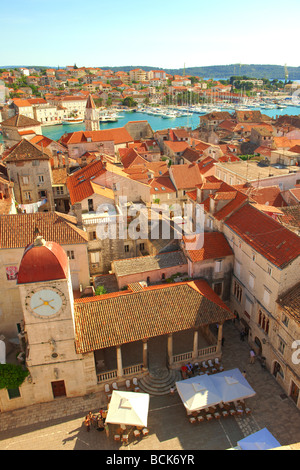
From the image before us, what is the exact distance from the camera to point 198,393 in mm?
25234

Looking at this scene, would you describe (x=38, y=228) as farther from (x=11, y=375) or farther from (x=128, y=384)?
(x=128, y=384)

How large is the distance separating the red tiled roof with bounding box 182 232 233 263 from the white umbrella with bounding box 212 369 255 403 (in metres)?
10.7

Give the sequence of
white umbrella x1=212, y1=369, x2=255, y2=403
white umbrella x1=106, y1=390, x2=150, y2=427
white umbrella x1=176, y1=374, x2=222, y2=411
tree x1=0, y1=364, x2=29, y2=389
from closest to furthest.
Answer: white umbrella x1=106, y1=390, x2=150, y2=427 < white umbrella x1=176, y1=374, x2=222, y2=411 < white umbrella x1=212, y1=369, x2=255, y2=403 < tree x1=0, y1=364, x2=29, y2=389

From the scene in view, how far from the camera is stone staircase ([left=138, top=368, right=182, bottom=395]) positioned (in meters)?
27.8

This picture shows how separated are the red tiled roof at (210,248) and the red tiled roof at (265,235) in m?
1.72

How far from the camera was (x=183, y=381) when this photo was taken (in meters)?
26.2

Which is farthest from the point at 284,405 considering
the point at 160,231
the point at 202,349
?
the point at 160,231

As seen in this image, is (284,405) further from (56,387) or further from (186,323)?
(56,387)

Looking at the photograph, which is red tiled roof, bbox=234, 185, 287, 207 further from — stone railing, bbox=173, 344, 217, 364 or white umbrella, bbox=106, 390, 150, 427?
white umbrella, bbox=106, 390, 150, 427

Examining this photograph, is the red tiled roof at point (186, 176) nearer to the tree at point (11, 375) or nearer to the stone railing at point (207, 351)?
→ the stone railing at point (207, 351)

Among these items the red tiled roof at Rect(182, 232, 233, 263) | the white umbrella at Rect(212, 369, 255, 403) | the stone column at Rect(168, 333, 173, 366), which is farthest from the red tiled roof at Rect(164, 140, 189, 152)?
the white umbrella at Rect(212, 369, 255, 403)

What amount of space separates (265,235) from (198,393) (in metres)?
13.9

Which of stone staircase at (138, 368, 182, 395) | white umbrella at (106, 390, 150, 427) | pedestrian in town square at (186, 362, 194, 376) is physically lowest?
stone staircase at (138, 368, 182, 395)

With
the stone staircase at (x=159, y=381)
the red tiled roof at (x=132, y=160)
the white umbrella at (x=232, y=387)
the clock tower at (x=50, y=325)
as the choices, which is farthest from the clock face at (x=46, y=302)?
the red tiled roof at (x=132, y=160)
